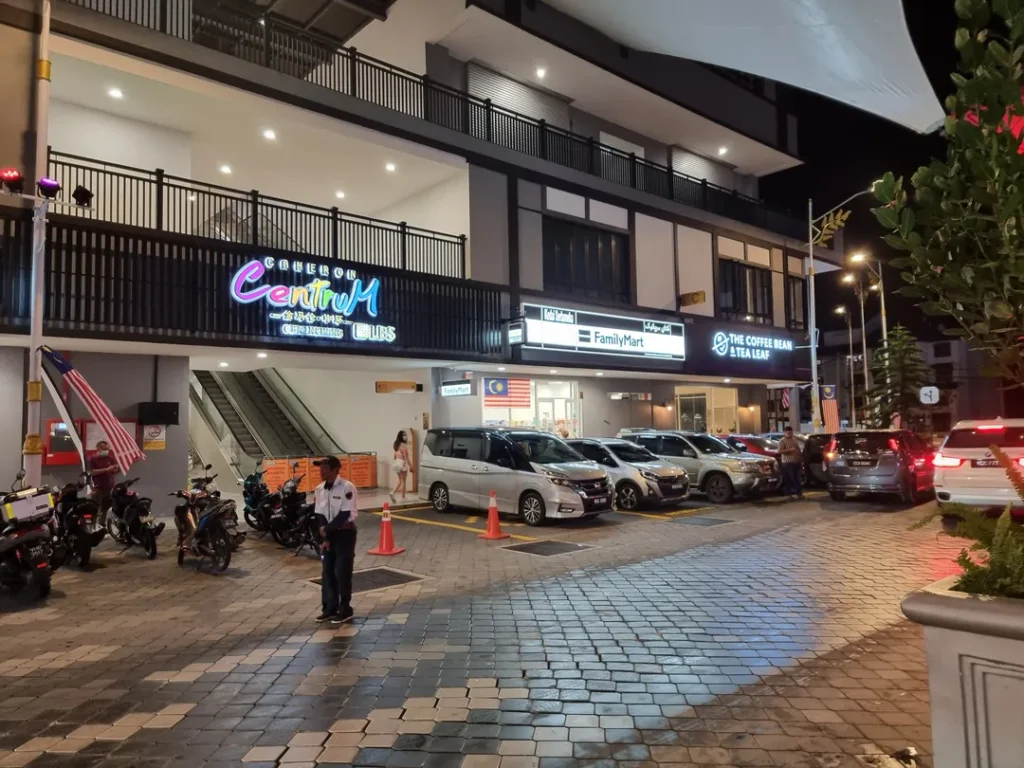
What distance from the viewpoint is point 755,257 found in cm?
2759

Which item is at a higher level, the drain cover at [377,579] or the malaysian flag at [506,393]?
the malaysian flag at [506,393]

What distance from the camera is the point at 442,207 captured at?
18.9m

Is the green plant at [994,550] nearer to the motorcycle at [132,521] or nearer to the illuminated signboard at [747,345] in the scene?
the motorcycle at [132,521]

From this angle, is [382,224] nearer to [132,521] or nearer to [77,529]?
[132,521]

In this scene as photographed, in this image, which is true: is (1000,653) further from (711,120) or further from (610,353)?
(711,120)

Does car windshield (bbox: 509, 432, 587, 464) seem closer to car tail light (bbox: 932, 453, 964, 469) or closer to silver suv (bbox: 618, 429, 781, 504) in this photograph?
silver suv (bbox: 618, 429, 781, 504)

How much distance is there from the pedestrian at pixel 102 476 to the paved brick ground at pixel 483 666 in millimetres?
1689

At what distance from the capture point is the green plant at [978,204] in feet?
9.47

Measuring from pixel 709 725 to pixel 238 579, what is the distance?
6.91 m

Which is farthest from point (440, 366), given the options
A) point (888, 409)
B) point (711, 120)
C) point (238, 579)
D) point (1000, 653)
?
point (888, 409)

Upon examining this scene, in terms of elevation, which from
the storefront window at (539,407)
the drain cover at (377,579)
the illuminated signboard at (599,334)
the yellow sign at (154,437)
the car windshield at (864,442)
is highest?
the illuminated signboard at (599,334)

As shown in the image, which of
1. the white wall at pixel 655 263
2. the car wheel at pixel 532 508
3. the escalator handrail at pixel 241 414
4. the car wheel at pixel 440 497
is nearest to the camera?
the car wheel at pixel 532 508

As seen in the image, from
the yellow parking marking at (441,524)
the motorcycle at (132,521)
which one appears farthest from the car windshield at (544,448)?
the motorcycle at (132,521)

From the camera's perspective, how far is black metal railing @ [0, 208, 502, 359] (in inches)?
459
